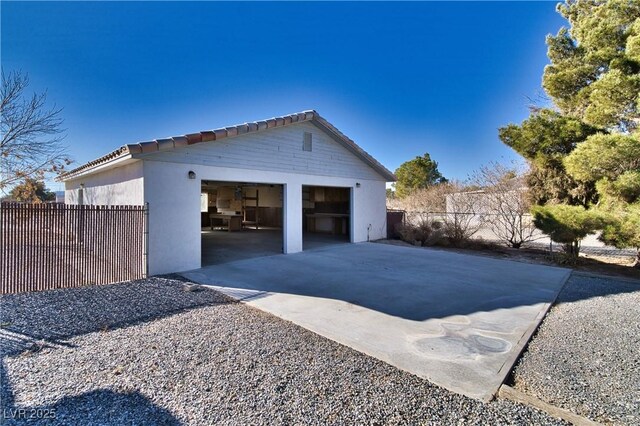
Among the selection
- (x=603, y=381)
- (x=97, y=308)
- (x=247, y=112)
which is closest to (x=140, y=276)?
(x=97, y=308)

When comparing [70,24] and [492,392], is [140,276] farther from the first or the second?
[70,24]

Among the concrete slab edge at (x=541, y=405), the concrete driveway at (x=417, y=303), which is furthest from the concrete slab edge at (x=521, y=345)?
the concrete slab edge at (x=541, y=405)

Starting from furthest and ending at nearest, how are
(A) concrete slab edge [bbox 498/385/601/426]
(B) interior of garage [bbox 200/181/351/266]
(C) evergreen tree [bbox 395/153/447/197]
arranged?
1. (C) evergreen tree [bbox 395/153/447/197]
2. (B) interior of garage [bbox 200/181/351/266]
3. (A) concrete slab edge [bbox 498/385/601/426]

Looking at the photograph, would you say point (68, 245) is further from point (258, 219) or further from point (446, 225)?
point (258, 219)

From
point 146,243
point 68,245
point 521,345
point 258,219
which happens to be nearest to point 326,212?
point 258,219

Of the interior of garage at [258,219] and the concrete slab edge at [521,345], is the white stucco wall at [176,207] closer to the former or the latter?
the interior of garage at [258,219]

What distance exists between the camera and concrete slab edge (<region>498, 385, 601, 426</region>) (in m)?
2.53

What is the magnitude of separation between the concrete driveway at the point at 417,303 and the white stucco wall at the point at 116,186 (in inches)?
106

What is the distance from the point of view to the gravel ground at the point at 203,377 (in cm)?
258

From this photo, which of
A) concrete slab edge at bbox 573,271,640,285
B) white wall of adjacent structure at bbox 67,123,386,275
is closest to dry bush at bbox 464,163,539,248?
concrete slab edge at bbox 573,271,640,285

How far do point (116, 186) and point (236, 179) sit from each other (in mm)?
3805

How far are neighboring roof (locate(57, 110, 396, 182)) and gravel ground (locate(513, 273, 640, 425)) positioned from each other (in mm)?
8151

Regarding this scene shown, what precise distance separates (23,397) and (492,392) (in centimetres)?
441

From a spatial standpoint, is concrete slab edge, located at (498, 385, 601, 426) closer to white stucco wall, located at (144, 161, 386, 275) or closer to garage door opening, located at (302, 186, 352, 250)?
white stucco wall, located at (144, 161, 386, 275)
